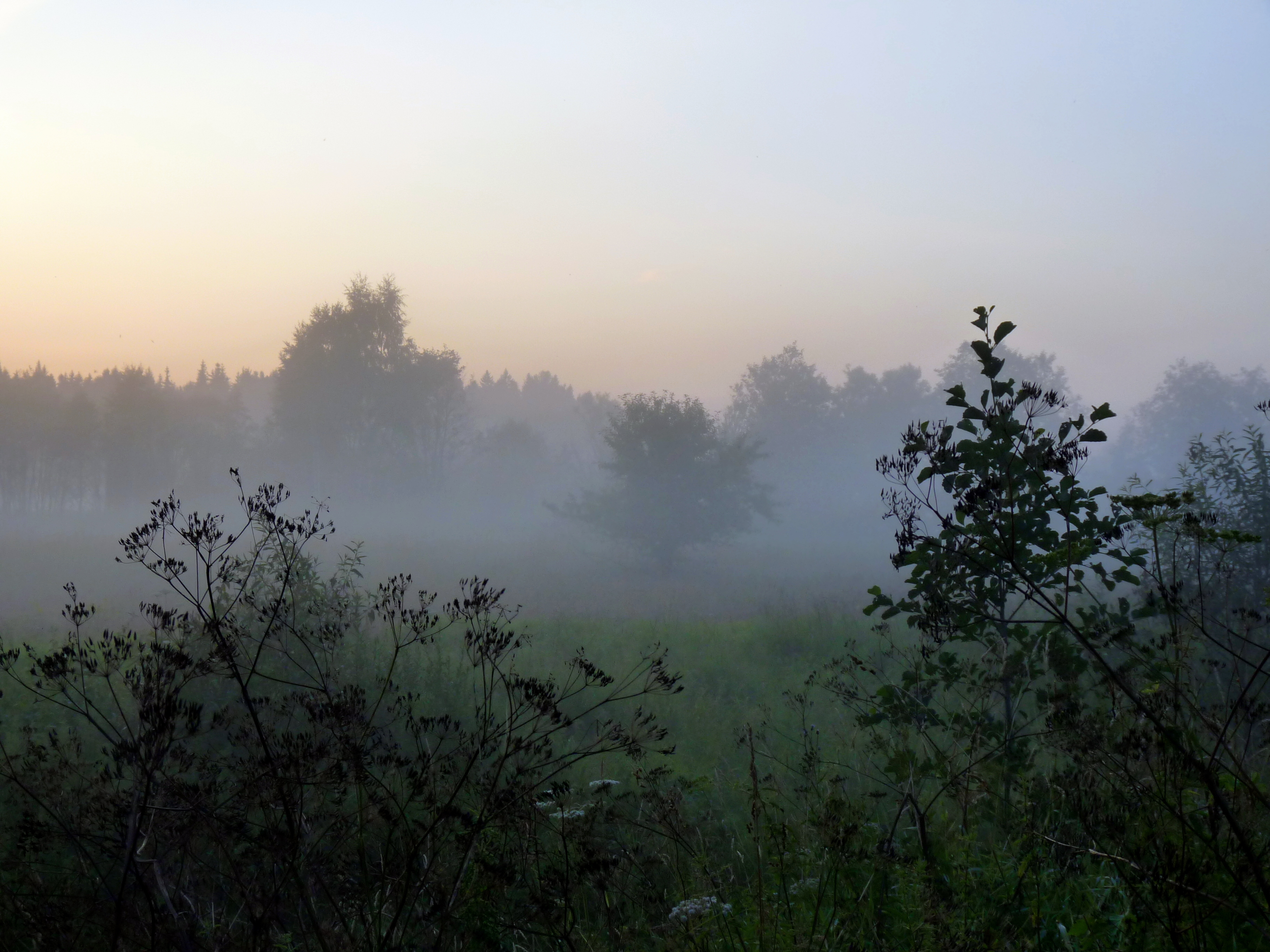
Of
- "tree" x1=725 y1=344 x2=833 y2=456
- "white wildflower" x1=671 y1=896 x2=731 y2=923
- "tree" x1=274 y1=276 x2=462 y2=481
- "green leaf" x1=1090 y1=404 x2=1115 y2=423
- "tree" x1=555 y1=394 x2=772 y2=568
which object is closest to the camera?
"white wildflower" x1=671 y1=896 x2=731 y2=923

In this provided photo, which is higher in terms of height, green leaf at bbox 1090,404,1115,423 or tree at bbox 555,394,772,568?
green leaf at bbox 1090,404,1115,423

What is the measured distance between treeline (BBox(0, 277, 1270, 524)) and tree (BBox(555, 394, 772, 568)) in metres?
3.41

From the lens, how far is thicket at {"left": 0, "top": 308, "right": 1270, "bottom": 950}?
2.49m

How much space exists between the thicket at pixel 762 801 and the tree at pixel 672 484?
22557 millimetres

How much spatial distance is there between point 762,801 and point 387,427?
1683 inches

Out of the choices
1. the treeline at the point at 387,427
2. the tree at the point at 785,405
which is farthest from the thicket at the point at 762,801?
the tree at the point at 785,405

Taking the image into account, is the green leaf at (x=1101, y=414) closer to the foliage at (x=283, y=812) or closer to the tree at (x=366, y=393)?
the foliage at (x=283, y=812)

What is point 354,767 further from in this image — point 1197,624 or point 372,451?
point 372,451

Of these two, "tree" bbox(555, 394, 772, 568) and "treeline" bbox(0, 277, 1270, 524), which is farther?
"treeline" bbox(0, 277, 1270, 524)

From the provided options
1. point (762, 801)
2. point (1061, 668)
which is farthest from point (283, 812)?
point (1061, 668)

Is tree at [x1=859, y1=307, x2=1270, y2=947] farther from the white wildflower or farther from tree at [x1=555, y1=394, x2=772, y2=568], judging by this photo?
tree at [x1=555, y1=394, x2=772, y2=568]

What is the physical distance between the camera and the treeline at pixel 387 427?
4222cm

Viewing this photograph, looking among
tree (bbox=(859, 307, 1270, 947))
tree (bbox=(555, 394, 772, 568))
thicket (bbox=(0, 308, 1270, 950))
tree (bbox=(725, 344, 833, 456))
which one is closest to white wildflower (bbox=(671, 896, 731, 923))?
thicket (bbox=(0, 308, 1270, 950))

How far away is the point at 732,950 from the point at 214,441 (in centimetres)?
5367
